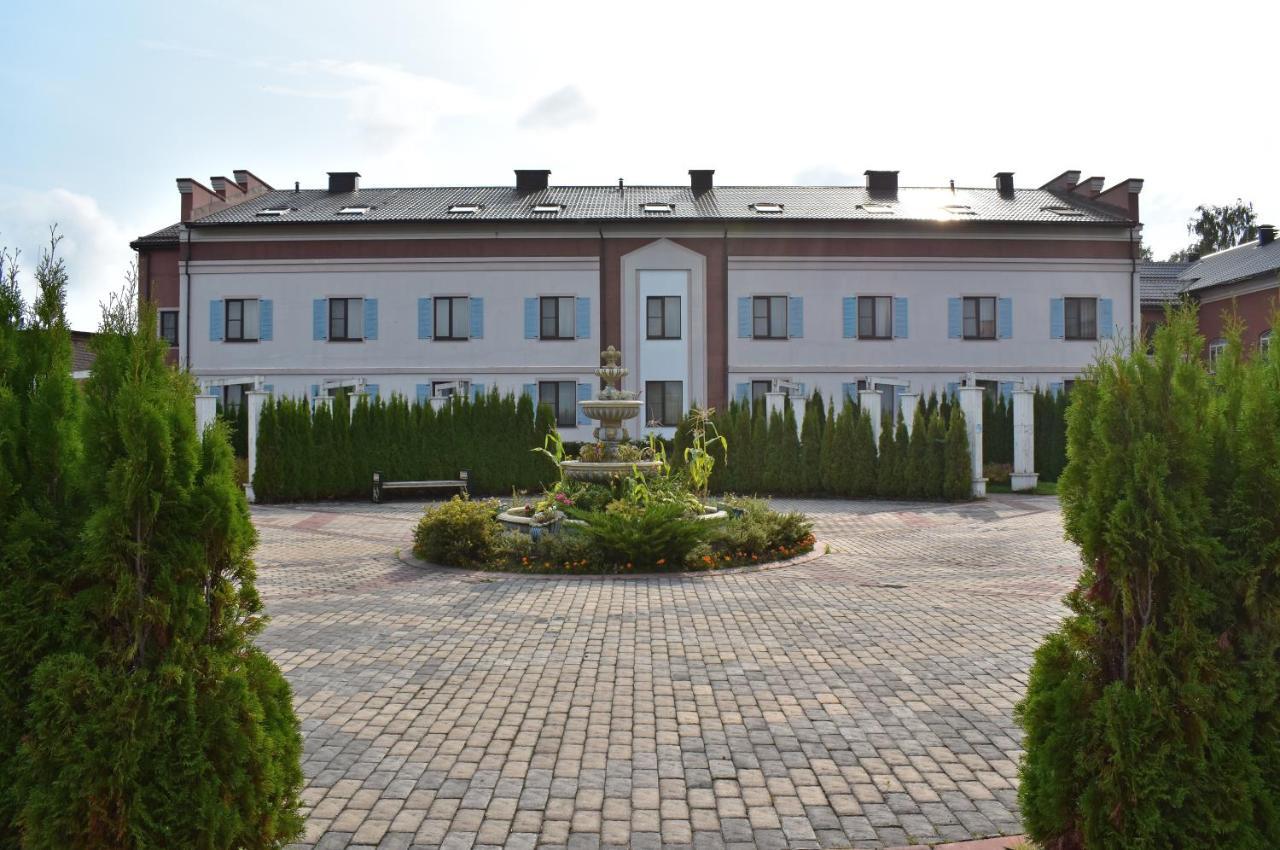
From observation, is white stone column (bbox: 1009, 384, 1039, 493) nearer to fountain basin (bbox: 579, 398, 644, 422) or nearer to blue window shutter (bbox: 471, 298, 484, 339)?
fountain basin (bbox: 579, 398, 644, 422)

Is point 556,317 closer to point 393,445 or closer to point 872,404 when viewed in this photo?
point 393,445

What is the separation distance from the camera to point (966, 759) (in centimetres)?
478

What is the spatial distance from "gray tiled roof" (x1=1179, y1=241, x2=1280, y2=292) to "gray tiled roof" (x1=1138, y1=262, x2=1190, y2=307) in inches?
21.5

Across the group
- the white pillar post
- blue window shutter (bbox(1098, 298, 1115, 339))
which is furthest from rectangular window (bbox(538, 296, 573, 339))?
blue window shutter (bbox(1098, 298, 1115, 339))

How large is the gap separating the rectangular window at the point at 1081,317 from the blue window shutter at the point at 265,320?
1079 inches

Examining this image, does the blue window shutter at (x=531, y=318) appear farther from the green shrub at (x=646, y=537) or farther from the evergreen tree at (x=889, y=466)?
the green shrub at (x=646, y=537)

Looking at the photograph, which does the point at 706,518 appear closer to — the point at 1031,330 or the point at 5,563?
the point at 5,563

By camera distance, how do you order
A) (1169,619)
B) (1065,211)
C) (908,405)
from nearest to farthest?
(1169,619) → (908,405) → (1065,211)

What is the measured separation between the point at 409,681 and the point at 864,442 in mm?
16395

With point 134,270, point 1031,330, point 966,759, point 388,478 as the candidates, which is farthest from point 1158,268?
point 134,270

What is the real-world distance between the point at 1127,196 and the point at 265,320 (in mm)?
30433

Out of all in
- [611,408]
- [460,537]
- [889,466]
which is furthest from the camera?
[889,466]

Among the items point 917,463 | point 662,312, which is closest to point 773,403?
point 917,463

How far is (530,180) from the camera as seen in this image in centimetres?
3556
